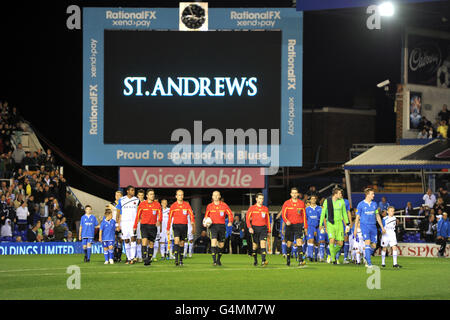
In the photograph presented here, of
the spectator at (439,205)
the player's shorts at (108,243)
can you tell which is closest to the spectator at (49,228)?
the player's shorts at (108,243)

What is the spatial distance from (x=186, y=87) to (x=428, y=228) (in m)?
10.2

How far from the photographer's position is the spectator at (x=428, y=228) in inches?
1181

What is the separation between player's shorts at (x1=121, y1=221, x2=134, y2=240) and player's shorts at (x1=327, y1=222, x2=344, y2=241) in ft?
17.6

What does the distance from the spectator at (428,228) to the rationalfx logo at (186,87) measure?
7.84m

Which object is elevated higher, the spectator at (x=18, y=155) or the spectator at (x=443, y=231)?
the spectator at (x=18, y=155)

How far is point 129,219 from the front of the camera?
23016 millimetres

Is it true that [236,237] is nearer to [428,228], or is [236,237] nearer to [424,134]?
[428,228]

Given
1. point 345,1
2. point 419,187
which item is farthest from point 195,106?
point 419,187

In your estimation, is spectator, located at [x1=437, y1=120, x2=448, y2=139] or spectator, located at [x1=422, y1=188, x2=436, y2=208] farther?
spectator, located at [x1=437, y1=120, x2=448, y2=139]

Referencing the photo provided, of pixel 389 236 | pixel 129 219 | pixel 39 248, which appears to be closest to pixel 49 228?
pixel 39 248

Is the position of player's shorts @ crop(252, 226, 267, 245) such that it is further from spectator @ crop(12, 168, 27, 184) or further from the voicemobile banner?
spectator @ crop(12, 168, 27, 184)

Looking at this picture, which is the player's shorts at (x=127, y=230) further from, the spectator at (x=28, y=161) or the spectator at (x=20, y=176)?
the spectator at (x=28, y=161)

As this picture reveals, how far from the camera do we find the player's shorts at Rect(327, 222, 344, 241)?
72.6 feet

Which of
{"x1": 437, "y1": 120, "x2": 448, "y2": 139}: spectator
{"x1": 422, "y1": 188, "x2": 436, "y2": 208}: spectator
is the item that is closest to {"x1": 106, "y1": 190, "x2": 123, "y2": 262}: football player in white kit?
{"x1": 422, "y1": 188, "x2": 436, "y2": 208}: spectator
